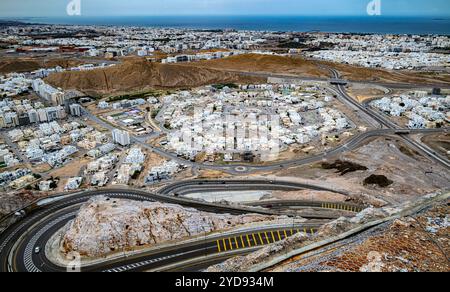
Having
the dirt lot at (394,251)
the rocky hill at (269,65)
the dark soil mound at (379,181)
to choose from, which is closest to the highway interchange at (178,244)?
the dark soil mound at (379,181)

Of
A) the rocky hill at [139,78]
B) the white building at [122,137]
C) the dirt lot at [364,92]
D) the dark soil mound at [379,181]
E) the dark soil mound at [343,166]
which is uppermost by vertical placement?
the rocky hill at [139,78]

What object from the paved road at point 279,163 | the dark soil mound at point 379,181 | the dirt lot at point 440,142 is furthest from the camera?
the dirt lot at point 440,142

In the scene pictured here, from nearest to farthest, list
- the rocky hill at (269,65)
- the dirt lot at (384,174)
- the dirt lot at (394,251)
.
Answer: the dirt lot at (394,251) → the dirt lot at (384,174) → the rocky hill at (269,65)

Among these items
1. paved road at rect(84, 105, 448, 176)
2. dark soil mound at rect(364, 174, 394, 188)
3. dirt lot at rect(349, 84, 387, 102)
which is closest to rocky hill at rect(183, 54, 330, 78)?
dirt lot at rect(349, 84, 387, 102)

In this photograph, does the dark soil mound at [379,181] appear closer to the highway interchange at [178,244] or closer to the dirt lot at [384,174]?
the dirt lot at [384,174]

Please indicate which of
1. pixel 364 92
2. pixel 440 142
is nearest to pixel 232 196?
pixel 440 142

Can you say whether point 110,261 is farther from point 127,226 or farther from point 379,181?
point 379,181
